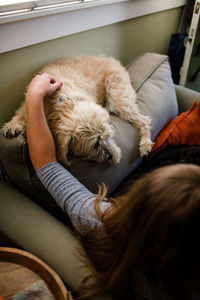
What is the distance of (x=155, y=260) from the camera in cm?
57

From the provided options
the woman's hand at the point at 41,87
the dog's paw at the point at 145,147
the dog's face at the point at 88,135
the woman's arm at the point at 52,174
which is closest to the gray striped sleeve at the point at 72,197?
the woman's arm at the point at 52,174

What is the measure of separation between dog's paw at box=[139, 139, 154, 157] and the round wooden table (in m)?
0.82

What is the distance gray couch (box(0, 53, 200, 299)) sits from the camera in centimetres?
88

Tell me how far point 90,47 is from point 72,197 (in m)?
1.30

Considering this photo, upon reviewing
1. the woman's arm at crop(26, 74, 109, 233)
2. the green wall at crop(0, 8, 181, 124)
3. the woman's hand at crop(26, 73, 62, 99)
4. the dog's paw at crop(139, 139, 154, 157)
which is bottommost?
the dog's paw at crop(139, 139, 154, 157)

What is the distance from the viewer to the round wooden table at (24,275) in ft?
2.49

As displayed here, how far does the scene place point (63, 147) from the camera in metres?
1.09

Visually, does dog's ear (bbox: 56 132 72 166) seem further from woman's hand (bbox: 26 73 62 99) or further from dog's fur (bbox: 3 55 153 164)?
woman's hand (bbox: 26 73 62 99)

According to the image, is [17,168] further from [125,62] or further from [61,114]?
[125,62]

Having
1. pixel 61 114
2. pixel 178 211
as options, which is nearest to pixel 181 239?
pixel 178 211

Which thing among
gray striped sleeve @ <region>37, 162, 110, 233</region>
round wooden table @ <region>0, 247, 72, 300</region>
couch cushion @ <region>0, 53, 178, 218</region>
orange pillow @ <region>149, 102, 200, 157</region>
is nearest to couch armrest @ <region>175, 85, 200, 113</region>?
couch cushion @ <region>0, 53, 178, 218</region>

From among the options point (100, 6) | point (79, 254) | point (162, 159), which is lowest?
point (79, 254)

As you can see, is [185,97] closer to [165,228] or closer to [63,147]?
[63,147]

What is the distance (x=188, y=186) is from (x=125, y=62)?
6.61 feet
